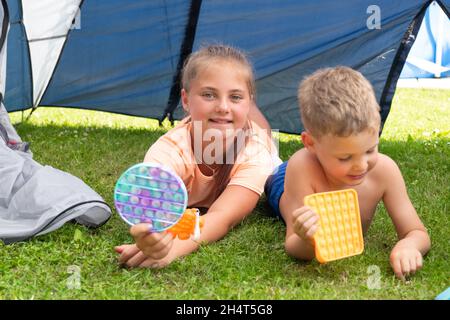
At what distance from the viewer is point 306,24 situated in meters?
3.16

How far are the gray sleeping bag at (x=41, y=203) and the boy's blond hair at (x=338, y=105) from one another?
25.2 inches

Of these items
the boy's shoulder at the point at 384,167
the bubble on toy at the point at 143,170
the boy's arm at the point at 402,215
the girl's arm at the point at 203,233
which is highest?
the bubble on toy at the point at 143,170

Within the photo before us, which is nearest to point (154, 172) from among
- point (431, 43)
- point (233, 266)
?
point (233, 266)

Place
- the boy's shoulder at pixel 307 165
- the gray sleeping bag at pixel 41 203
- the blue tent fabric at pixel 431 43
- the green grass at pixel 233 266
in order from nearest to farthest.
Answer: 1. the green grass at pixel 233 266
2. the boy's shoulder at pixel 307 165
3. the gray sleeping bag at pixel 41 203
4. the blue tent fabric at pixel 431 43

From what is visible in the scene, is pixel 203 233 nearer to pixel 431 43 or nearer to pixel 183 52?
pixel 183 52

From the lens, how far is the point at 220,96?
2.02 meters

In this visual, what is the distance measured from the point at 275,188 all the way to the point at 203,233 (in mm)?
330

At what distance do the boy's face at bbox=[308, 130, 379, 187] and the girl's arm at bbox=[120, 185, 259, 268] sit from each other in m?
0.34

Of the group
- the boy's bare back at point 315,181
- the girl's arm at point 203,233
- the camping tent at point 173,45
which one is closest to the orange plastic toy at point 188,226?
the girl's arm at point 203,233

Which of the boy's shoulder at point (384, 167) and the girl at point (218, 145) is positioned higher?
the boy's shoulder at point (384, 167)

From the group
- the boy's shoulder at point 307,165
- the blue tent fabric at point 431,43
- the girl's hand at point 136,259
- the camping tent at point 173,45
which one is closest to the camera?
the girl's hand at point 136,259

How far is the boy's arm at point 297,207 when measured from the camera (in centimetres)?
157

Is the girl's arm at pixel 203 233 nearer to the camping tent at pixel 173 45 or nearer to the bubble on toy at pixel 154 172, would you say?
the bubble on toy at pixel 154 172
